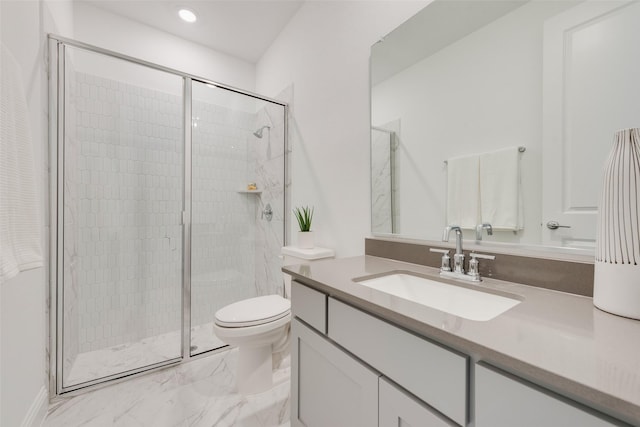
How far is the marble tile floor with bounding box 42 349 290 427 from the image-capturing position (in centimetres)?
133

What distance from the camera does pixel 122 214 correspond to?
2.04 metres

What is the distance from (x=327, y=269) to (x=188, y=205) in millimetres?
1397

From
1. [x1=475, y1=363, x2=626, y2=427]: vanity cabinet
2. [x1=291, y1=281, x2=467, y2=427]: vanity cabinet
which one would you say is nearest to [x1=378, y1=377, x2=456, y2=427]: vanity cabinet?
[x1=291, y1=281, x2=467, y2=427]: vanity cabinet

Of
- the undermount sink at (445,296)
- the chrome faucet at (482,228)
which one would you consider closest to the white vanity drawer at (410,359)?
the undermount sink at (445,296)

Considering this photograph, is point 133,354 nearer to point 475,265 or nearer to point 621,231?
point 475,265

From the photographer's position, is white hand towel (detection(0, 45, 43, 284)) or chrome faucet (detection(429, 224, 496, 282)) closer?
white hand towel (detection(0, 45, 43, 284))

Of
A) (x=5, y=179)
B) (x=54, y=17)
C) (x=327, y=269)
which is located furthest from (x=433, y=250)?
(x=54, y=17)

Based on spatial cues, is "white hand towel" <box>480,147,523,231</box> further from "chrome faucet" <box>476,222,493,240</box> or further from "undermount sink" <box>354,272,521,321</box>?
"undermount sink" <box>354,272,521,321</box>

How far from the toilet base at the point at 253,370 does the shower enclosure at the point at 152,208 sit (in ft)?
1.99

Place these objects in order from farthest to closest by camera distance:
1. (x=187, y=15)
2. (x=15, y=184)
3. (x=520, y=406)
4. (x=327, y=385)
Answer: (x=187, y=15) → (x=327, y=385) → (x=15, y=184) → (x=520, y=406)

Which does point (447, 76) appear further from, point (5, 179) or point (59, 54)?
point (59, 54)

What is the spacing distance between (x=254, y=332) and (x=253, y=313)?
0.12 m

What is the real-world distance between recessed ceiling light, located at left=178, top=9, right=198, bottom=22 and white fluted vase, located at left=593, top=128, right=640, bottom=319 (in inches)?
108

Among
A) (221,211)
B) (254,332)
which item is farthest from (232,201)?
(254,332)
